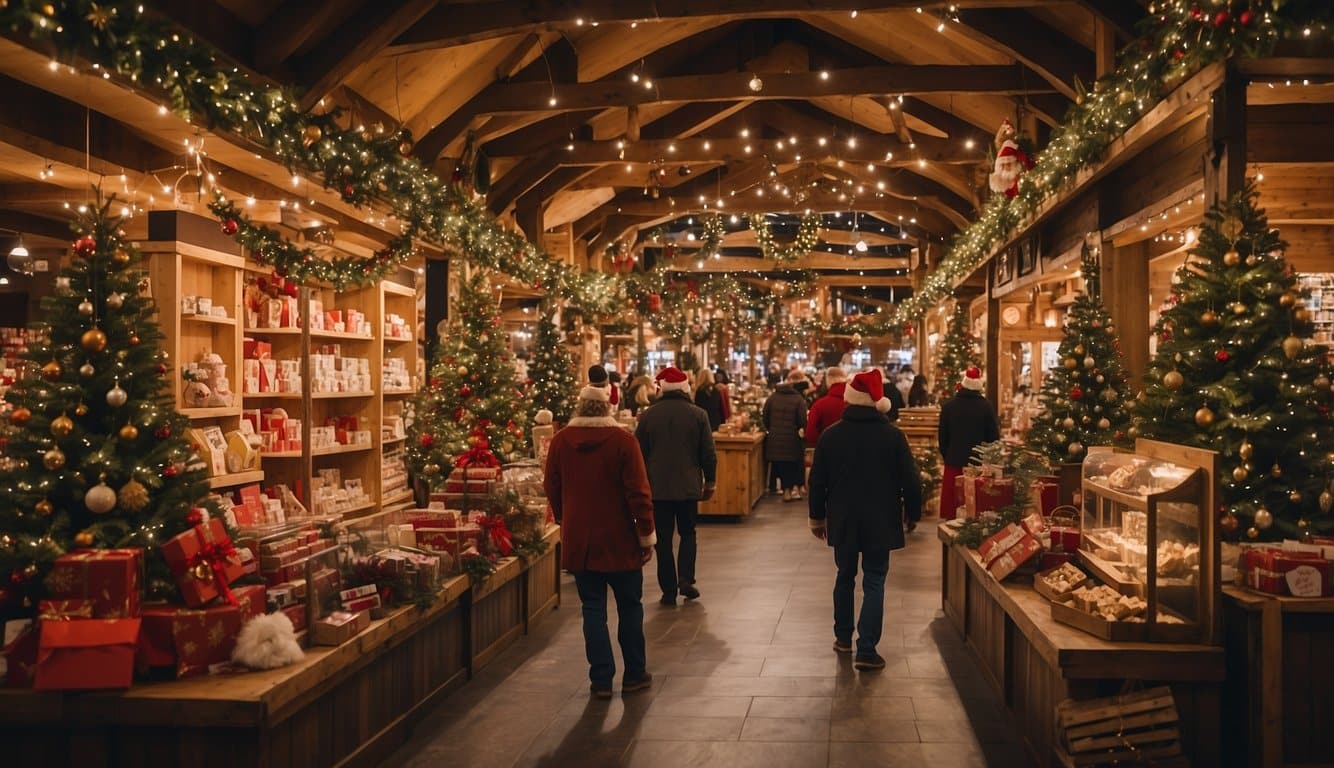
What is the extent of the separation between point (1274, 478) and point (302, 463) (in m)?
6.28

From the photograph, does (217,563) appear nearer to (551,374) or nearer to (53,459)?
(53,459)

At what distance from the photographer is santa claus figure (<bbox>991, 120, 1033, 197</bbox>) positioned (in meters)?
9.07

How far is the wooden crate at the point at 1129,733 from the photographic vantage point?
12.4 feet

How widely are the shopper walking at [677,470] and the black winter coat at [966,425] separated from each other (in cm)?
292

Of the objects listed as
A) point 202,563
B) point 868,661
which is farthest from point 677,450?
point 202,563

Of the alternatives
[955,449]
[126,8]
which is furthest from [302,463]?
[955,449]

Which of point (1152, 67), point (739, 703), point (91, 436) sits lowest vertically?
point (739, 703)

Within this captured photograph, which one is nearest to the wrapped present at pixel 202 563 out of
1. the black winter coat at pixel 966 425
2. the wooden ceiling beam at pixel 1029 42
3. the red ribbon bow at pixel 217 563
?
the red ribbon bow at pixel 217 563

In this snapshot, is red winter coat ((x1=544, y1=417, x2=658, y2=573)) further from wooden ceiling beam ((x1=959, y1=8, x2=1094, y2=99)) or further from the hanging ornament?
wooden ceiling beam ((x1=959, y1=8, x2=1094, y2=99))

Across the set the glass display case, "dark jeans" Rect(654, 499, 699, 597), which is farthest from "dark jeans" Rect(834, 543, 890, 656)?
"dark jeans" Rect(654, 499, 699, 597)

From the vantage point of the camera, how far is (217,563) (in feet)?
12.8

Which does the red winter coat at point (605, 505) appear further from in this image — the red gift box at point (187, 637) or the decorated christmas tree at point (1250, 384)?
the decorated christmas tree at point (1250, 384)

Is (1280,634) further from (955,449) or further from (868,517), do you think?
(955,449)

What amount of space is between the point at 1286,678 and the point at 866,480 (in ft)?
7.46
